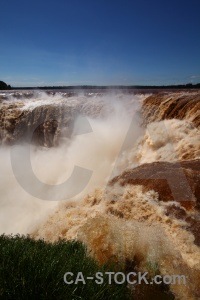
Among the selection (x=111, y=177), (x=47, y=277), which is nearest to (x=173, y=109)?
(x=111, y=177)

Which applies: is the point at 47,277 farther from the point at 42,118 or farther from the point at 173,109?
the point at 42,118

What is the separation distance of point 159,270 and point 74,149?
905 centimetres

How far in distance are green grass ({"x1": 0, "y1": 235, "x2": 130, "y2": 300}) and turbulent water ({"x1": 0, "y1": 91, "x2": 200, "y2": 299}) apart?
45cm

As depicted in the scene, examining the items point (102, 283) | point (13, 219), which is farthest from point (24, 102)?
point (102, 283)

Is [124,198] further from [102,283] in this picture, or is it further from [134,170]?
[102,283]

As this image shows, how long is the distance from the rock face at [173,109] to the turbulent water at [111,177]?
0.05 metres

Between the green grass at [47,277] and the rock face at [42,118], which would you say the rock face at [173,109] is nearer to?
the rock face at [42,118]

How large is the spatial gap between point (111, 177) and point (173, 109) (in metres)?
3.99

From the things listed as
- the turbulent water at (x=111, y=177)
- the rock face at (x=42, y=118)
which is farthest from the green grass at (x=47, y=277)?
the rock face at (x=42, y=118)

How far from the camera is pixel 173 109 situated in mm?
10523

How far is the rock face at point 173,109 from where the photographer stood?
9.35 meters

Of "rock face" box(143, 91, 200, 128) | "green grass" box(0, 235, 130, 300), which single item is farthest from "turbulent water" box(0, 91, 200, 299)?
"green grass" box(0, 235, 130, 300)

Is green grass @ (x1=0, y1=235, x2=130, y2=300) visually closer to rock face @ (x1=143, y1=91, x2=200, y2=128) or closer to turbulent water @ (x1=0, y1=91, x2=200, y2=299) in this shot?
turbulent water @ (x1=0, y1=91, x2=200, y2=299)

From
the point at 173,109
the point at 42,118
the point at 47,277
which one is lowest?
the point at 42,118
